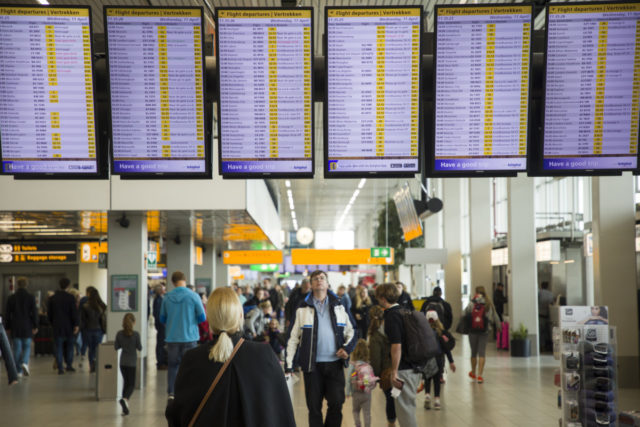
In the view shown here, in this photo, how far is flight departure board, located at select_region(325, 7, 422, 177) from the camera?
231 inches

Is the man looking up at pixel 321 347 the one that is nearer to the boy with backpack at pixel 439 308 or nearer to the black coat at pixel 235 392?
the black coat at pixel 235 392

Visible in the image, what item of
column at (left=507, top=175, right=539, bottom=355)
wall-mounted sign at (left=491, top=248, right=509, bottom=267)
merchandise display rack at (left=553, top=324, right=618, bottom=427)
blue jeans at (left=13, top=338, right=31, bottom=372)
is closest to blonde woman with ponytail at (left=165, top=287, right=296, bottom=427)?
merchandise display rack at (left=553, top=324, right=618, bottom=427)

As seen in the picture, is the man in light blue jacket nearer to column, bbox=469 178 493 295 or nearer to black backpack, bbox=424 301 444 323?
black backpack, bbox=424 301 444 323

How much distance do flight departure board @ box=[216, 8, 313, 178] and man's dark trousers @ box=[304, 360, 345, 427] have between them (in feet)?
7.87

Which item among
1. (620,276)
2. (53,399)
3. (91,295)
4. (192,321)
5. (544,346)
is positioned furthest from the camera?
(544,346)

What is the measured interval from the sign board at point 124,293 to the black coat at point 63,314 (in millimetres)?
2950

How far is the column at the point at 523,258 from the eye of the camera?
64.6 ft

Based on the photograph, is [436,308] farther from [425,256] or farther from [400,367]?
[425,256]

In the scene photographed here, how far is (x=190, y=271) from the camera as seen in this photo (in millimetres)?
21750

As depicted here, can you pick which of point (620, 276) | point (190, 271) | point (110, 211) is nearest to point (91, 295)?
point (110, 211)

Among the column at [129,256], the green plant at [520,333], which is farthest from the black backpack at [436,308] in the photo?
the green plant at [520,333]

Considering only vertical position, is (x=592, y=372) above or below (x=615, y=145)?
below

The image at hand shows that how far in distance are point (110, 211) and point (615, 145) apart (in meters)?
10.0

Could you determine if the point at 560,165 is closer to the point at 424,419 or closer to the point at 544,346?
the point at 424,419
